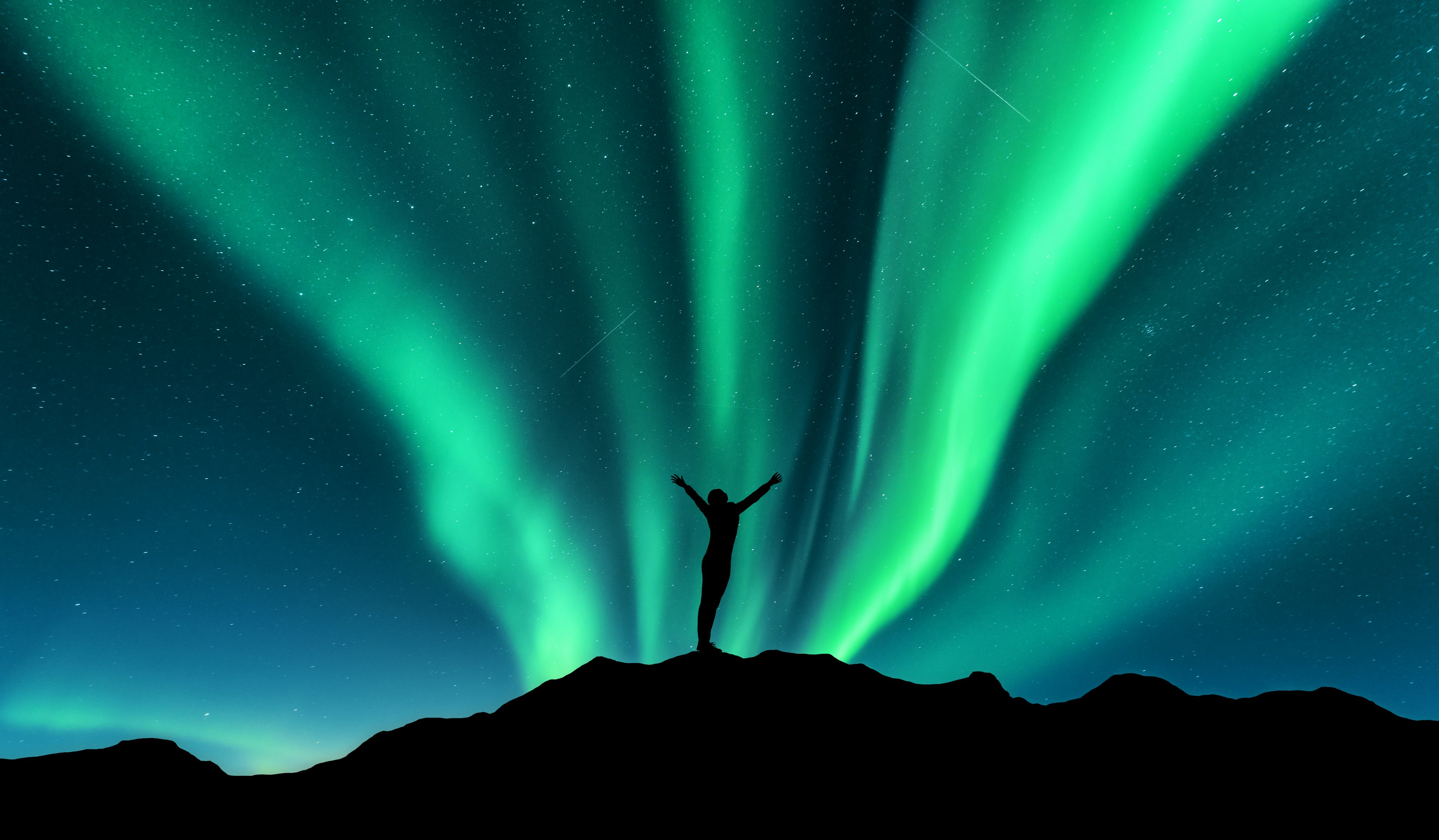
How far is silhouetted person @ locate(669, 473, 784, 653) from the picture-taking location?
7.04 metres

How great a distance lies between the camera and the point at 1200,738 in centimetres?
598

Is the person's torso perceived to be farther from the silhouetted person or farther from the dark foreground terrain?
the dark foreground terrain

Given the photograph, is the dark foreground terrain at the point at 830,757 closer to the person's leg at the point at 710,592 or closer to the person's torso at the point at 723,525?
the person's leg at the point at 710,592

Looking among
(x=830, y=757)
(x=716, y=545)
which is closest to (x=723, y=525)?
(x=716, y=545)

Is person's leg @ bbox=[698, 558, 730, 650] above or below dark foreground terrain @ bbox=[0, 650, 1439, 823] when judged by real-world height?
above

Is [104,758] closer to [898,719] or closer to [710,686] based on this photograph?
[710,686]

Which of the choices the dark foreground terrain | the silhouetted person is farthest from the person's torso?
the dark foreground terrain

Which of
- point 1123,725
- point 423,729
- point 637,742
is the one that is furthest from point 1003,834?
point 423,729

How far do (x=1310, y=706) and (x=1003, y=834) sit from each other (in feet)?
14.1

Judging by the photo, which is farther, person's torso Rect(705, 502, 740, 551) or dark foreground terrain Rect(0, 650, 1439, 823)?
person's torso Rect(705, 502, 740, 551)

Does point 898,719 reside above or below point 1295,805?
above

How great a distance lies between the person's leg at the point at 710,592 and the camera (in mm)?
7027

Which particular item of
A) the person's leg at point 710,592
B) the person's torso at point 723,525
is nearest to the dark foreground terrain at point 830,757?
the person's leg at point 710,592

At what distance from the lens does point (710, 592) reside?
7.04 m
